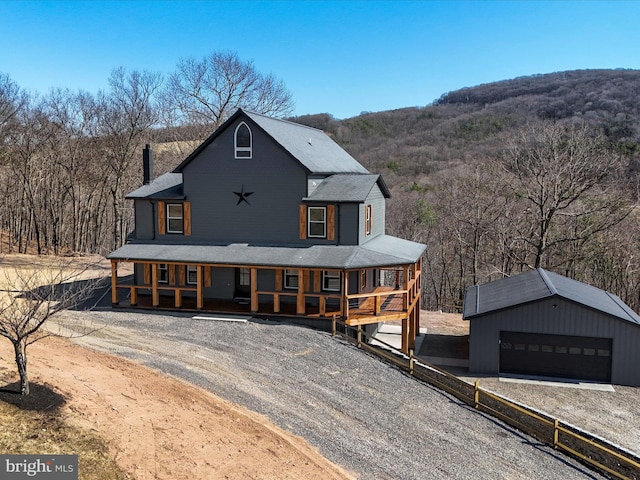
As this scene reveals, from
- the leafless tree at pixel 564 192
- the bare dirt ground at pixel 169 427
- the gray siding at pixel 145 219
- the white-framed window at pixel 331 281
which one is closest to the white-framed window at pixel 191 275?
the gray siding at pixel 145 219

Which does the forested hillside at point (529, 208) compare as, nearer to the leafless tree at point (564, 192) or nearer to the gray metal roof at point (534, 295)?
the leafless tree at point (564, 192)

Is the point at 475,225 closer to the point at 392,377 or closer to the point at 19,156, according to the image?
the point at 392,377

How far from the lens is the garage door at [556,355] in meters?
16.8

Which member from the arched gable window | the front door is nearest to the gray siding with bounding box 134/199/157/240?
the front door

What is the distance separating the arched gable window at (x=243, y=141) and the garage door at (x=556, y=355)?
38.2ft

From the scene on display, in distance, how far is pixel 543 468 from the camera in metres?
11.2

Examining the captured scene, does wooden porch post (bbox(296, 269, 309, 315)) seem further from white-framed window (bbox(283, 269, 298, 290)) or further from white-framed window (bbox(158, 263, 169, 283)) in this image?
white-framed window (bbox(158, 263, 169, 283))

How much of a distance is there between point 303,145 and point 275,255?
18.4 ft

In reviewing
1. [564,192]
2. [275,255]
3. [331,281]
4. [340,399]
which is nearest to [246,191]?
[275,255]

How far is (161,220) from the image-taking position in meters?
21.2

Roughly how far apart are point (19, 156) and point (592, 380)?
3869 cm

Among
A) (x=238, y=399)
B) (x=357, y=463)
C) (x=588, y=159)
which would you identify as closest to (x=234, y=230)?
(x=238, y=399)

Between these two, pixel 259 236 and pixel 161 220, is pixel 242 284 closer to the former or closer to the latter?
pixel 259 236

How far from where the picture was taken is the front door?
20609 mm
